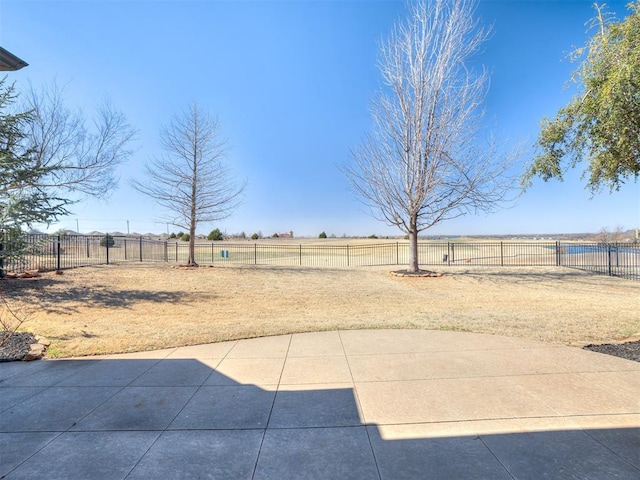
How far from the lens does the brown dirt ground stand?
6277mm

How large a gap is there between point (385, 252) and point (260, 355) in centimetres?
2847

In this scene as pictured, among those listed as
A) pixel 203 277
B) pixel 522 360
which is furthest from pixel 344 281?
pixel 522 360

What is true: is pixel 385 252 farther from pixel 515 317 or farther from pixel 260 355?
pixel 260 355

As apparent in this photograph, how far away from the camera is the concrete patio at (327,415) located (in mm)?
2479

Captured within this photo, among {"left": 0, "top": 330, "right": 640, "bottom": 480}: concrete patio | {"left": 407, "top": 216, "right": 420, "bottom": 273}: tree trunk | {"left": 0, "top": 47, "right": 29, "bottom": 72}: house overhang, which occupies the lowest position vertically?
{"left": 0, "top": 330, "right": 640, "bottom": 480}: concrete patio

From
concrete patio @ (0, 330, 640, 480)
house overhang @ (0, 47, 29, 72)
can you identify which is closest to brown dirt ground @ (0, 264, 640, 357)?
concrete patio @ (0, 330, 640, 480)

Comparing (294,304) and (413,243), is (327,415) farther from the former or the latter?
(413,243)

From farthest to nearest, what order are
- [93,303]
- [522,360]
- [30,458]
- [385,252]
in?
[385,252], [93,303], [522,360], [30,458]

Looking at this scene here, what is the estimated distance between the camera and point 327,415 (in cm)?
320

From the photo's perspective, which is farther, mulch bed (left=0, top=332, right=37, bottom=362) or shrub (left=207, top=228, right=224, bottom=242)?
shrub (left=207, top=228, right=224, bottom=242)

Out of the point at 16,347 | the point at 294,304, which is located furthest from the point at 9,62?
the point at 294,304

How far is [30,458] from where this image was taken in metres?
2.64

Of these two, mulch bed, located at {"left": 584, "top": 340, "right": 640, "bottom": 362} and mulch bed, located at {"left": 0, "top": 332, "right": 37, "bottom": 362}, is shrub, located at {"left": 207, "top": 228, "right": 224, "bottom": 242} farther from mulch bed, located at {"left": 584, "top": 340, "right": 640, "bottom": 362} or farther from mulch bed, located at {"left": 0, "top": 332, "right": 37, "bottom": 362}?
mulch bed, located at {"left": 584, "top": 340, "right": 640, "bottom": 362}

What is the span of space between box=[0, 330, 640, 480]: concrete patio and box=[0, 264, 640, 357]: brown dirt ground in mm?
1230
